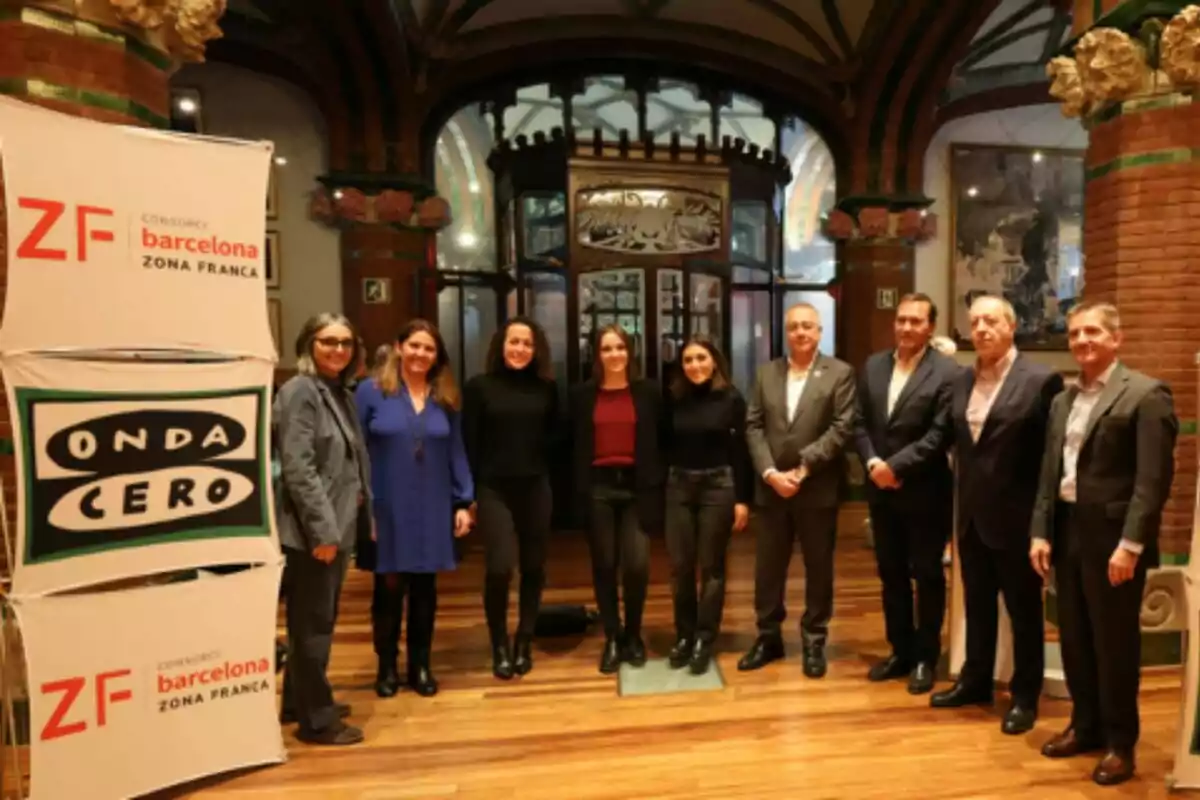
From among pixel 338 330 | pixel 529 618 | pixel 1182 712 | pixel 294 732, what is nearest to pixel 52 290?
pixel 338 330

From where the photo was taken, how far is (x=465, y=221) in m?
6.99

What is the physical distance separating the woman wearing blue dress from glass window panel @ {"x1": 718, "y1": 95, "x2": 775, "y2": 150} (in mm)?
5170

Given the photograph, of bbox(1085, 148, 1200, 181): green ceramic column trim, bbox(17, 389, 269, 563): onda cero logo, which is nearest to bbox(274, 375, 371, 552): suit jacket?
bbox(17, 389, 269, 563): onda cero logo

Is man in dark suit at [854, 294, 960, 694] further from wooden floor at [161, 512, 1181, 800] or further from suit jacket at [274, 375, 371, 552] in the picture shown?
suit jacket at [274, 375, 371, 552]

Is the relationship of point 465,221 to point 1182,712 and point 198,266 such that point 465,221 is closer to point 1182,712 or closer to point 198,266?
point 198,266

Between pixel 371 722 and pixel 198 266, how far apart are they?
1.74 metres

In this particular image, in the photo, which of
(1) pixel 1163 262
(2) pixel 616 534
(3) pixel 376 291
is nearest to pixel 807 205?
(3) pixel 376 291

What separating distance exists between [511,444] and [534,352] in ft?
1.26

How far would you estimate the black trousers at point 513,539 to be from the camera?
321 centimetres

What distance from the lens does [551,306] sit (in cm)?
636

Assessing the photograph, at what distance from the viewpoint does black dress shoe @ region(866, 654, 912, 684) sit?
327cm

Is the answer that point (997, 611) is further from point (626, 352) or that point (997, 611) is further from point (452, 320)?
point (452, 320)

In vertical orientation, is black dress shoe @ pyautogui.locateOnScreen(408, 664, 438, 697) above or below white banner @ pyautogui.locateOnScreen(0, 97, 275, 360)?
below

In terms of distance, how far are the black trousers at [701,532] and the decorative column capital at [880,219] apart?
449cm
